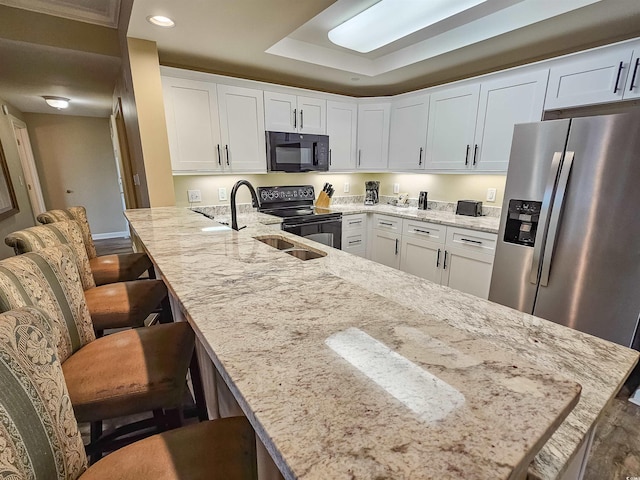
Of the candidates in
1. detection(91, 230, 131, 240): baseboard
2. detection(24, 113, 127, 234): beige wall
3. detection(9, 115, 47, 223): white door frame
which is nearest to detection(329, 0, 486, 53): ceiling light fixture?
detection(9, 115, 47, 223): white door frame

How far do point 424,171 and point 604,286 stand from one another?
6.51 feet

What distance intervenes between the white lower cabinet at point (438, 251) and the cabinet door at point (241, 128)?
63.8 inches

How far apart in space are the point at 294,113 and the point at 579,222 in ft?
8.94

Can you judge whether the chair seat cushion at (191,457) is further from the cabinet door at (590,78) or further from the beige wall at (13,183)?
the beige wall at (13,183)

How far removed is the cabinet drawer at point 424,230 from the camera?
296cm

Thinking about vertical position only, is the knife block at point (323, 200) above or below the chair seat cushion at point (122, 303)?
above

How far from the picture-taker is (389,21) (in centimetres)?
239

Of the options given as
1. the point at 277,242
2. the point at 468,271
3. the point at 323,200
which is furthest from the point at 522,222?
the point at 323,200

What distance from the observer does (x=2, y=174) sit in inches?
152

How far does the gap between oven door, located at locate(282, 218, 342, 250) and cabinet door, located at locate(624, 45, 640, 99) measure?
98.3 inches

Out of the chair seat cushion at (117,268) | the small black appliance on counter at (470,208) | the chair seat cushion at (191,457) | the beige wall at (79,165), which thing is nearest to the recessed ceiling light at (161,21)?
the chair seat cushion at (117,268)

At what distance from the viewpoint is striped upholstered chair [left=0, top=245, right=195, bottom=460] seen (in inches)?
34.7

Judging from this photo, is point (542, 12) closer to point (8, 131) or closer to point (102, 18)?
point (102, 18)

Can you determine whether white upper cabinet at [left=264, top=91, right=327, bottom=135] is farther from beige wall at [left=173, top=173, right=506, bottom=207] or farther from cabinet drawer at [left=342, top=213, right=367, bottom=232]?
cabinet drawer at [left=342, top=213, right=367, bottom=232]
